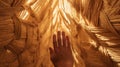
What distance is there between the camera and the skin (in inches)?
49.7

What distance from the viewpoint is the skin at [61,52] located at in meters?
1.26

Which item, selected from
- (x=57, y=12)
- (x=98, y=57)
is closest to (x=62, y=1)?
(x=57, y=12)

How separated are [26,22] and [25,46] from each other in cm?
15

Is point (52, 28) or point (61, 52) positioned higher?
point (52, 28)

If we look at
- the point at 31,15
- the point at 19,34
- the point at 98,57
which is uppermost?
the point at 31,15

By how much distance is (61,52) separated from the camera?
127 centimetres

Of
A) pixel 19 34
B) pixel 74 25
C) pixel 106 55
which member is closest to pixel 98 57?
pixel 106 55

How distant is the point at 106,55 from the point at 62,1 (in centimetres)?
45

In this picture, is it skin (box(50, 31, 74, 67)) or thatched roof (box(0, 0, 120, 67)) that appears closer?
thatched roof (box(0, 0, 120, 67))

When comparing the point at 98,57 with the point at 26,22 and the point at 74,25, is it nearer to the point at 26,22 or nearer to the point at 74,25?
the point at 74,25

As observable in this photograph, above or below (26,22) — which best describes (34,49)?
below

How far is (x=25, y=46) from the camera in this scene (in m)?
1.25

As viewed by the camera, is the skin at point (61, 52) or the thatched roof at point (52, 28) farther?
the skin at point (61, 52)

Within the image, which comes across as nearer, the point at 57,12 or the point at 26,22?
the point at 26,22
